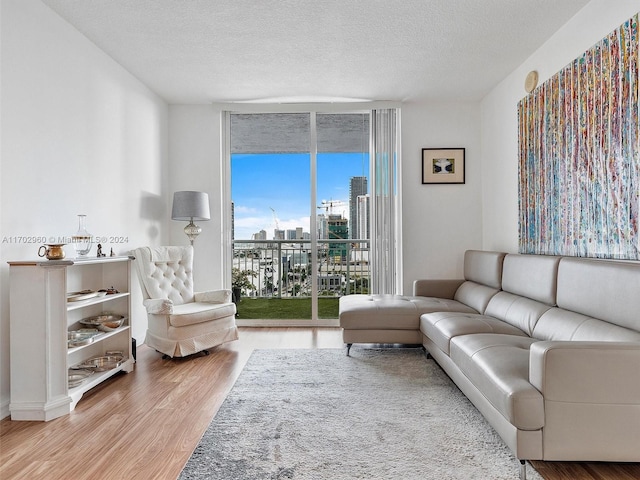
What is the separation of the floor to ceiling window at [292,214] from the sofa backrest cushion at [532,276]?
2252 millimetres

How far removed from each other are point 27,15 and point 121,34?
2.34ft

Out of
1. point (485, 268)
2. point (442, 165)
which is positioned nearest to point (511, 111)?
point (442, 165)

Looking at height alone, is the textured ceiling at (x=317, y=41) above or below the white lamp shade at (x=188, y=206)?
above

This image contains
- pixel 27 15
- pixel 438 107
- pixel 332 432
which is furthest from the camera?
pixel 438 107

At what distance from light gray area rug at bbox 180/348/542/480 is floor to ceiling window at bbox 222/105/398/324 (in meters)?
2.63

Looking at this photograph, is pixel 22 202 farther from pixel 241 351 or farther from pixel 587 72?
pixel 587 72

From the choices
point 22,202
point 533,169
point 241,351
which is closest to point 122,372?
point 241,351

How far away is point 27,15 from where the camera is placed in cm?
262

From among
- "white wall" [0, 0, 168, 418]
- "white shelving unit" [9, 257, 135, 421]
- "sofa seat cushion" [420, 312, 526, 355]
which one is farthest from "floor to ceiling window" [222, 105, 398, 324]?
"white shelving unit" [9, 257, 135, 421]

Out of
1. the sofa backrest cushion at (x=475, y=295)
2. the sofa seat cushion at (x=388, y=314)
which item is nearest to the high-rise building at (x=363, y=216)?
the sofa backrest cushion at (x=475, y=295)

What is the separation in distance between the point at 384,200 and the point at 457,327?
2.37m

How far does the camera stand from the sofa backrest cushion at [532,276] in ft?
9.06

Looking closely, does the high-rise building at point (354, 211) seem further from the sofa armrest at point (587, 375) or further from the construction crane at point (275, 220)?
the sofa armrest at point (587, 375)

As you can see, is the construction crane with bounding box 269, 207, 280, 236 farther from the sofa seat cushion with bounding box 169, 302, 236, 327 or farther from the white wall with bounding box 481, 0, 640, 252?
the white wall with bounding box 481, 0, 640, 252
